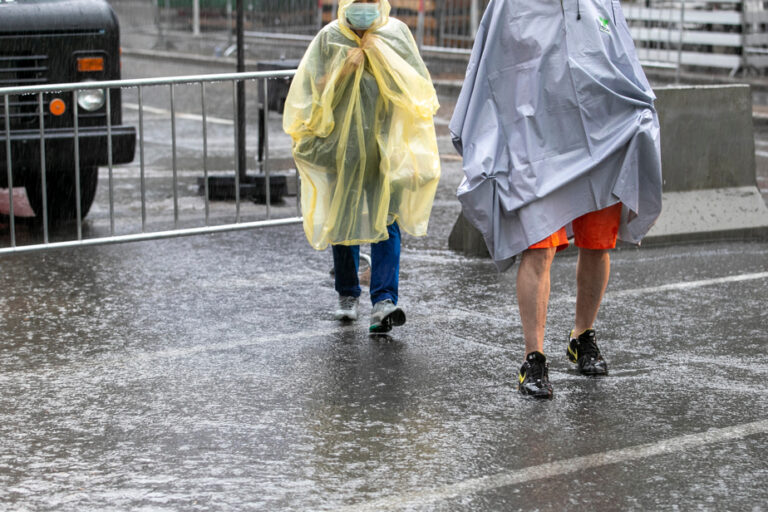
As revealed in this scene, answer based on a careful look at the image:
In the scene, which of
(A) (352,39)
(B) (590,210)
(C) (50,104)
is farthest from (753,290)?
(C) (50,104)

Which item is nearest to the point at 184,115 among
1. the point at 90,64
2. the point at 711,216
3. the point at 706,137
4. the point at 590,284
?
the point at 90,64

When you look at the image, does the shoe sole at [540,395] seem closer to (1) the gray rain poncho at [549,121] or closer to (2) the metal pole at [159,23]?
(1) the gray rain poncho at [549,121]

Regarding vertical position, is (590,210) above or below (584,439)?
above

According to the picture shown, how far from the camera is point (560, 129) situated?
4863 mm

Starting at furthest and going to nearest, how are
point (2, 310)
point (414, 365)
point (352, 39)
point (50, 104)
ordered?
point (50, 104), point (2, 310), point (352, 39), point (414, 365)

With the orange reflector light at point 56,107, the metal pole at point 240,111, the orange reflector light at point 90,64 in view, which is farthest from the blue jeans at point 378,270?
the orange reflector light at point 90,64

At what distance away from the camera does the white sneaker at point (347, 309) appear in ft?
19.9

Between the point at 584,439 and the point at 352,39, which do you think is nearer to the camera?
the point at 584,439

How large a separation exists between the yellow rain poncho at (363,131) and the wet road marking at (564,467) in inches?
72.2

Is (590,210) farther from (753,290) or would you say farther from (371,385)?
(753,290)

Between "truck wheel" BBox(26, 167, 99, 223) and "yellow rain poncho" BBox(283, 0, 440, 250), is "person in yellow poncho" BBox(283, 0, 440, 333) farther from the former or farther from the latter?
"truck wheel" BBox(26, 167, 99, 223)

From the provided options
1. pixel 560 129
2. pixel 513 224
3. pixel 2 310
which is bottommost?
pixel 2 310

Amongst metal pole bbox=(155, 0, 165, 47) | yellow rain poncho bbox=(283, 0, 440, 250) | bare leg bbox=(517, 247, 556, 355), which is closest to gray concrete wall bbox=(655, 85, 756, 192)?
yellow rain poncho bbox=(283, 0, 440, 250)

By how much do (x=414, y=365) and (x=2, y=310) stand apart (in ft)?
7.28
